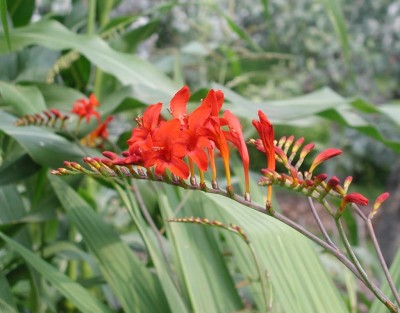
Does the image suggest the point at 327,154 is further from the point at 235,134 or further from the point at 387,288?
the point at 387,288

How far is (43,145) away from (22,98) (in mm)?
91

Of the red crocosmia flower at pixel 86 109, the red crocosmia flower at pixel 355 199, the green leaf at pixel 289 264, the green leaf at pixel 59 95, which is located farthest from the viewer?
the green leaf at pixel 59 95

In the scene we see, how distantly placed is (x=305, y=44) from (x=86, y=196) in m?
2.84

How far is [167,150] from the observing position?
0.46m

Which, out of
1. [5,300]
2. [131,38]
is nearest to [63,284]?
[5,300]

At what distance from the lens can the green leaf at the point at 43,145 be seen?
2.61 feet

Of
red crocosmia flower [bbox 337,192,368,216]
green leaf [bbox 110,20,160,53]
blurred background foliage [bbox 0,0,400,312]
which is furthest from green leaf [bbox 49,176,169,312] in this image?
green leaf [bbox 110,20,160,53]

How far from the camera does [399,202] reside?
2.80 m

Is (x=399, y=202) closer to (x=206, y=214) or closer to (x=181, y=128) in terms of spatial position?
(x=206, y=214)

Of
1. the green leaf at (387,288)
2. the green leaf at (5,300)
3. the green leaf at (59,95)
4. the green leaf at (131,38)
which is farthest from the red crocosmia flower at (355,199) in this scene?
the green leaf at (131,38)

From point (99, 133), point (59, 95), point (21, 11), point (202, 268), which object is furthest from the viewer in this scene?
point (21, 11)

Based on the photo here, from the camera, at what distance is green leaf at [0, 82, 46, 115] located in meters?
0.85

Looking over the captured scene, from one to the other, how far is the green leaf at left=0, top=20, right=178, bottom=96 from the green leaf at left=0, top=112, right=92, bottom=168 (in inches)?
4.9

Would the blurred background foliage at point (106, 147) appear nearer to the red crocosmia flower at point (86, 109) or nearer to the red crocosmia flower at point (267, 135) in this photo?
the red crocosmia flower at point (86, 109)
